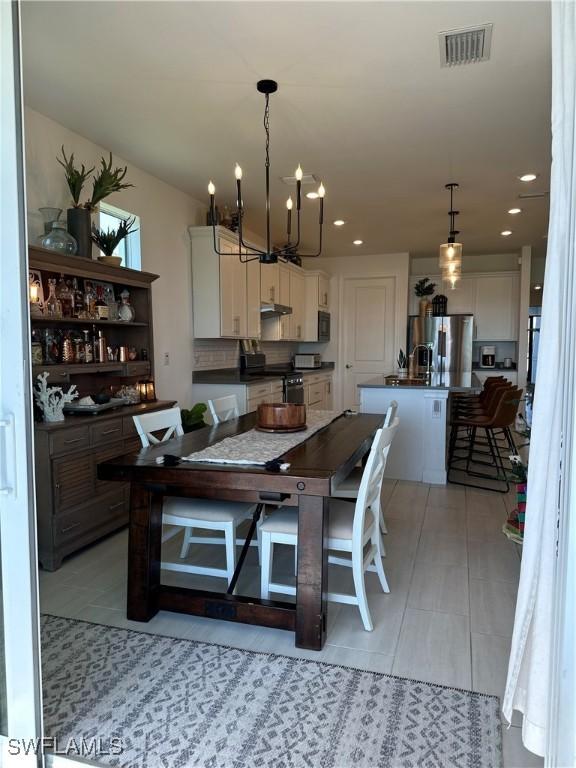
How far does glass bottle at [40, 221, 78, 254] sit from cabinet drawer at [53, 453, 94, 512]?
4.10 ft

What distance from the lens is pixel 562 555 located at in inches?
44.8

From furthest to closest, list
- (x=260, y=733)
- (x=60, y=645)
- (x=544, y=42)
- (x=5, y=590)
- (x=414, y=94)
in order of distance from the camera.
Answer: (x=414, y=94) → (x=544, y=42) → (x=60, y=645) → (x=260, y=733) → (x=5, y=590)


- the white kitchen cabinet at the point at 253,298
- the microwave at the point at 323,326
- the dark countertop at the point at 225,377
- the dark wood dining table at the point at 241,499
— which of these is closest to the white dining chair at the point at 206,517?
the dark wood dining table at the point at 241,499

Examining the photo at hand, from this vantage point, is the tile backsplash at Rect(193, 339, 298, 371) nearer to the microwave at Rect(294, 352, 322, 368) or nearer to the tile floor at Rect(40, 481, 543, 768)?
the microwave at Rect(294, 352, 322, 368)

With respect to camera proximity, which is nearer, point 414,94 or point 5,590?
point 5,590

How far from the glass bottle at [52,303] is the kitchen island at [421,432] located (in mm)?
2756

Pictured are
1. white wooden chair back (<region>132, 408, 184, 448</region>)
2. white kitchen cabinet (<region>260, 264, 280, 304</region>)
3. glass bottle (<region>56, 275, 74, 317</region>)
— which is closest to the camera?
white wooden chair back (<region>132, 408, 184, 448</region>)

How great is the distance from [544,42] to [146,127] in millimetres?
2323

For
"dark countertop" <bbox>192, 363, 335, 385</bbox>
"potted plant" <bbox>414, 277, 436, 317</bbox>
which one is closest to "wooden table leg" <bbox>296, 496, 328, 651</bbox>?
"dark countertop" <bbox>192, 363, 335, 385</bbox>

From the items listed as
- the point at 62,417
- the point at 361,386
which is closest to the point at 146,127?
the point at 62,417

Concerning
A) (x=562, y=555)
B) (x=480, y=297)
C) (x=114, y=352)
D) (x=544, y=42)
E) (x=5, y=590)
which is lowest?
(x=5, y=590)

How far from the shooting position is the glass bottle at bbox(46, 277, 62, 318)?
116 inches

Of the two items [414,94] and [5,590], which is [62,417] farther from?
[414,94]

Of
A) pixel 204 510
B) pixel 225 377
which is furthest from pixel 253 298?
pixel 204 510
